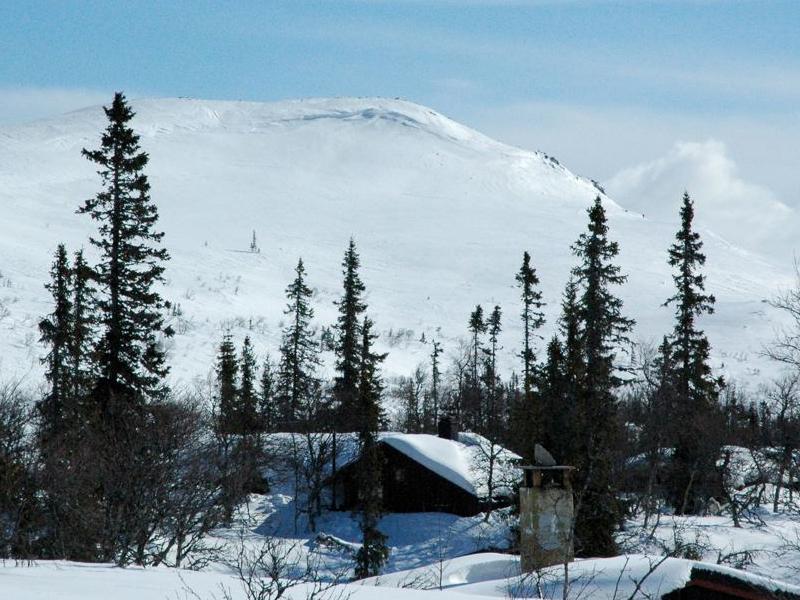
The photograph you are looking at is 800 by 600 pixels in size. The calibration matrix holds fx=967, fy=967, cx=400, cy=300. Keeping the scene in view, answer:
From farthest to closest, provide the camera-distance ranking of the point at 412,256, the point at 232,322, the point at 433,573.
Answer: the point at 412,256 < the point at 232,322 < the point at 433,573

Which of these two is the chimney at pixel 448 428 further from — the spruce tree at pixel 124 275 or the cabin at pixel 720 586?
the cabin at pixel 720 586

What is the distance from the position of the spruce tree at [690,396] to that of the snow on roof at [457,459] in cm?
794

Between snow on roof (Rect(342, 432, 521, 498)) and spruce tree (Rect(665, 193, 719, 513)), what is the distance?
26.0ft

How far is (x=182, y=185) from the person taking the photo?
186500 millimetres

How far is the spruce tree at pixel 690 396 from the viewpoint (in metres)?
44.5

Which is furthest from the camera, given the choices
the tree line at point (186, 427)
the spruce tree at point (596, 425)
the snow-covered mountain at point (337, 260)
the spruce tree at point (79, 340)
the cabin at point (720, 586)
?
the snow-covered mountain at point (337, 260)

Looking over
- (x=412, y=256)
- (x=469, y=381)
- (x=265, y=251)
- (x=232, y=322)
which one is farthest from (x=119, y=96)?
(x=412, y=256)

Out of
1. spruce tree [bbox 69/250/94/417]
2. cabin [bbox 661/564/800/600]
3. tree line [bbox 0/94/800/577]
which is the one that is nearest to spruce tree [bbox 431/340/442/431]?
tree line [bbox 0/94/800/577]

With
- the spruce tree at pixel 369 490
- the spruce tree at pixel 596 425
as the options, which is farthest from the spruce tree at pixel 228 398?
the spruce tree at pixel 596 425

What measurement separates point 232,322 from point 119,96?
62.4 metres

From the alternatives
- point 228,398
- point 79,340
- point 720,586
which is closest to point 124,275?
point 79,340

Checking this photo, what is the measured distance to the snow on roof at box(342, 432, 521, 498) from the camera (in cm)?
4784

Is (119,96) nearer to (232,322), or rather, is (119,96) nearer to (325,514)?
(325,514)

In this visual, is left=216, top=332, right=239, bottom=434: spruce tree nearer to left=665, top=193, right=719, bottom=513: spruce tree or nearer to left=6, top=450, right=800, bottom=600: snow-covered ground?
left=6, top=450, right=800, bottom=600: snow-covered ground
